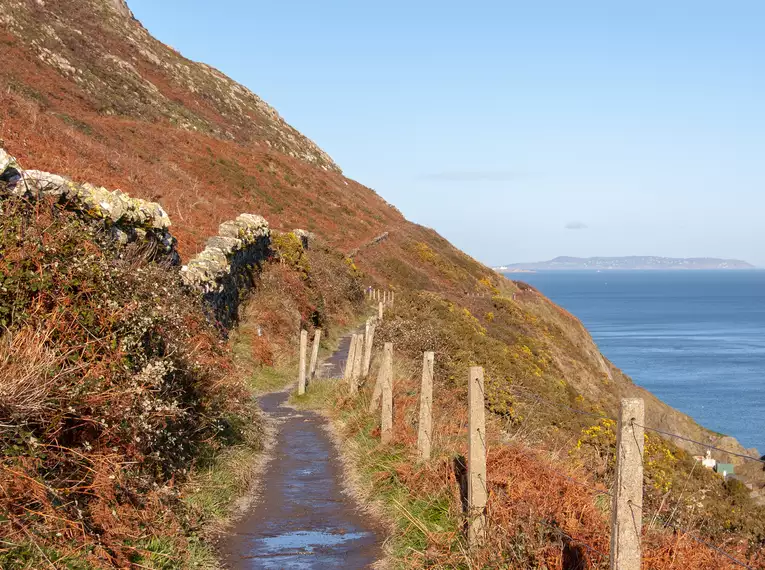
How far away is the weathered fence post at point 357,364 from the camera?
14.1m

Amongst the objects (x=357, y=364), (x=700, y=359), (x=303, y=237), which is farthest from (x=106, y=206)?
(x=700, y=359)

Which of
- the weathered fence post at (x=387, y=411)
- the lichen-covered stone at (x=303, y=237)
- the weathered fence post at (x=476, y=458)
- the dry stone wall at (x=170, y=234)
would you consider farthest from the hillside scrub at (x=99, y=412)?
the lichen-covered stone at (x=303, y=237)

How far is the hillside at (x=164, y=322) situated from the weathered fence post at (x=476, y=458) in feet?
1.62

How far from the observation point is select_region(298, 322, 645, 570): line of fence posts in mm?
4402

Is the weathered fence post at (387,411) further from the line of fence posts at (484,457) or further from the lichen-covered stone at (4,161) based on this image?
the lichen-covered stone at (4,161)

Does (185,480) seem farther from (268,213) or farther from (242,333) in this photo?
(268,213)

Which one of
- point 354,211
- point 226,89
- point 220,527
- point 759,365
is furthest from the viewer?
point 759,365

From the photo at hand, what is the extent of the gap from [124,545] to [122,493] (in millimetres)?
584

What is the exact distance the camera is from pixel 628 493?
4422 mm

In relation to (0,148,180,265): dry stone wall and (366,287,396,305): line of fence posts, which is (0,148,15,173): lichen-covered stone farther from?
(366,287,396,305): line of fence posts

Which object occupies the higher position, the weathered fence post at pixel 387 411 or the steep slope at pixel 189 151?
the steep slope at pixel 189 151

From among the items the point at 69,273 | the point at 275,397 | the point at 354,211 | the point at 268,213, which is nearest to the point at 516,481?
the point at 69,273

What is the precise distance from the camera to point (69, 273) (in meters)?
7.25

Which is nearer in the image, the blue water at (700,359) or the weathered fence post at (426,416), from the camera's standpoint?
the weathered fence post at (426,416)
